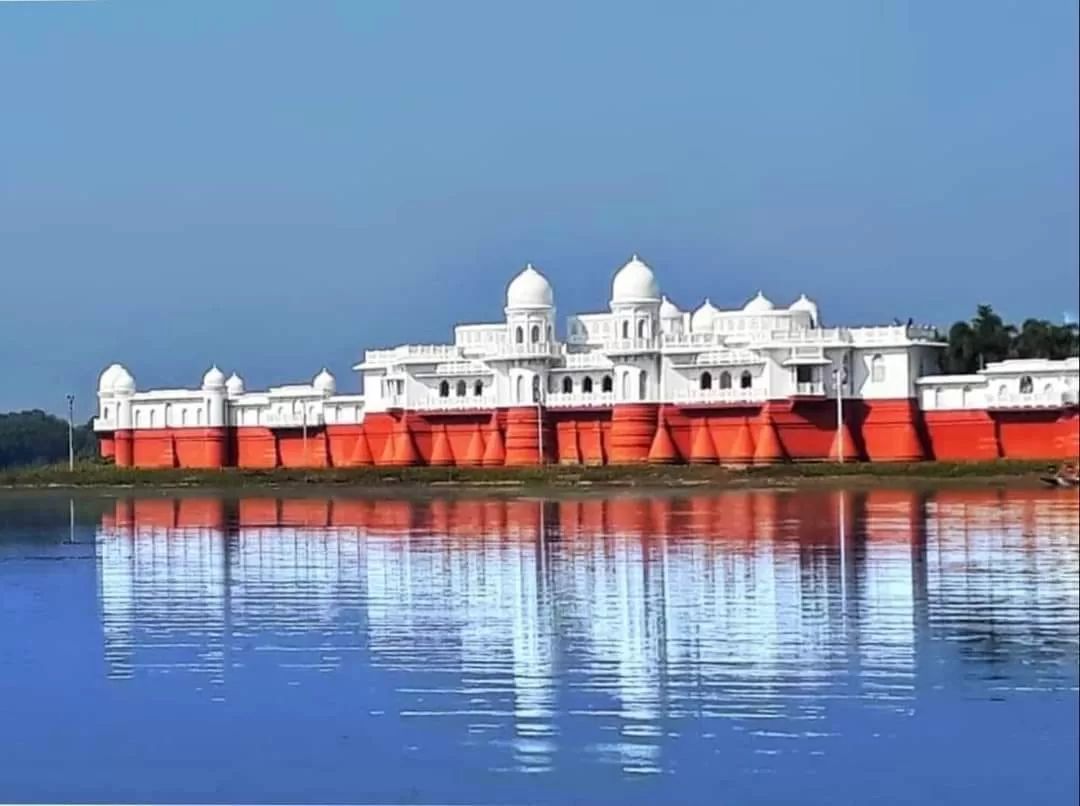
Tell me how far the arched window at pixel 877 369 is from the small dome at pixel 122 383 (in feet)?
27.5

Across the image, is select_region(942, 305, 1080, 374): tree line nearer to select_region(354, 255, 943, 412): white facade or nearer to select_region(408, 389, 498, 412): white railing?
select_region(354, 255, 943, 412): white facade

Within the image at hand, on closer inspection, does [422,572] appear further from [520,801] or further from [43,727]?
[520,801]

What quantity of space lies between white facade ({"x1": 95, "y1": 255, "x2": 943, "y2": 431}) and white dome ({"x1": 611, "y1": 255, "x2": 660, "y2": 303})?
0.04 feet

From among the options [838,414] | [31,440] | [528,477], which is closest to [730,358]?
[838,414]

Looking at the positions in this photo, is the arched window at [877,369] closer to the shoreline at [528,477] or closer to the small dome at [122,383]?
the shoreline at [528,477]

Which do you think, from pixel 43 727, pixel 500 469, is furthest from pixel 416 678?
pixel 500 469

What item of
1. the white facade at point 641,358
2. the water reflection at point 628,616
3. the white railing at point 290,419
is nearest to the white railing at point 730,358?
the white facade at point 641,358

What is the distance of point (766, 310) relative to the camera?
19531mm

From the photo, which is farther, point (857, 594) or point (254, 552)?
point (254, 552)

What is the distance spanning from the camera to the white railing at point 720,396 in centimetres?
1875

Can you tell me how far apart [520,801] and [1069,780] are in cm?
127

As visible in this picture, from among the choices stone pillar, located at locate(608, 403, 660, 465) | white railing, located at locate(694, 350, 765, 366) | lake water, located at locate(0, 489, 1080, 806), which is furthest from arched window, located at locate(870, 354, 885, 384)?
lake water, located at locate(0, 489, 1080, 806)

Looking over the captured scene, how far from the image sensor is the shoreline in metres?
15.1

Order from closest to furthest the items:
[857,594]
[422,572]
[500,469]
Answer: [857,594], [422,572], [500,469]
